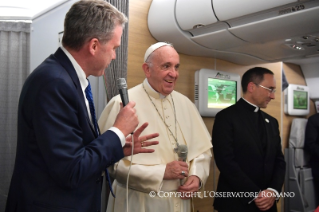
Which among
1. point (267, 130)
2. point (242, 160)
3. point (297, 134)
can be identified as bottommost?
point (242, 160)

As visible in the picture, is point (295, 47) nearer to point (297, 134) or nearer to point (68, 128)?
point (297, 134)

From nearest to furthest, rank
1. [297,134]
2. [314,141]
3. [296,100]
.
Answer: [314,141]
[297,134]
[296,100]

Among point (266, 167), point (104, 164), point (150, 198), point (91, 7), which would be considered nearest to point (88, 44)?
point (91, 7)

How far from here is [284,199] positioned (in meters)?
5.09

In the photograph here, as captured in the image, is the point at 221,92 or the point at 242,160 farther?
the point at 221,92

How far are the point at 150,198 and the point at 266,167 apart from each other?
1334mm

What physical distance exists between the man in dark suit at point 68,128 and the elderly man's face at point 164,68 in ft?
2.97

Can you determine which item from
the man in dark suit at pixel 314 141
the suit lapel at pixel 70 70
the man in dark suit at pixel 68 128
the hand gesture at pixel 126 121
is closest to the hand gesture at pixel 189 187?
the man in dark suit at pixel 68 128

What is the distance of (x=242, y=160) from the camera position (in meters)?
2.95

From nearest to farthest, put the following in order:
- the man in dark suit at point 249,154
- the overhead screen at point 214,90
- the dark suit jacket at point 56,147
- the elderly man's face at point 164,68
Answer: the dark suit jacket at point 56,147
the elderly man's face at point 164,68
the man in dark suit at point 249,154
the overhead screen at point 214,90

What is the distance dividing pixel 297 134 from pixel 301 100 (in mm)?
708

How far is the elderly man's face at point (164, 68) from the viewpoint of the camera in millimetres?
2457

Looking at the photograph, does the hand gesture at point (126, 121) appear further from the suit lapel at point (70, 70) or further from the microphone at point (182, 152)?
the microphone at point (182, 152)

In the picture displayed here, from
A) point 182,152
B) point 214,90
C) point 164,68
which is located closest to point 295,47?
point 214,90
